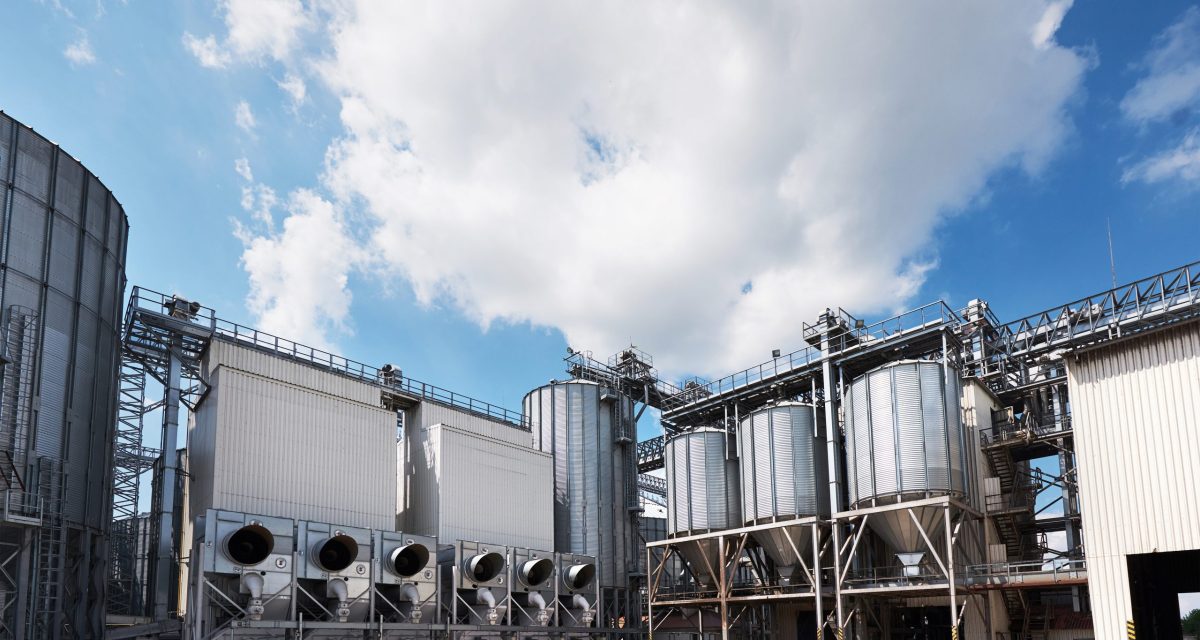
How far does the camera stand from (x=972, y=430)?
37969 millimetres

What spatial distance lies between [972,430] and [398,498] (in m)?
28.1

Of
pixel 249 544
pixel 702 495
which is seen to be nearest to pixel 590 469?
pixel 702 495

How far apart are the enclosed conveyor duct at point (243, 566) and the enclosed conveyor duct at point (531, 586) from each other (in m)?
11.5

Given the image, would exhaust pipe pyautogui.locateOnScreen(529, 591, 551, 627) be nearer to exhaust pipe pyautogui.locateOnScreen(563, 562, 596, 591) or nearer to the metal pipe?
exhaust pipe pyautogui.locateOnScreen(563, 562, 596, 591)

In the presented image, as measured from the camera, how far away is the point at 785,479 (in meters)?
40.9

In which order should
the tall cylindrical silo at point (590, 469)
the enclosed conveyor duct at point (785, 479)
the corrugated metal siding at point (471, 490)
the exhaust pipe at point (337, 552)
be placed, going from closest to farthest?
the exhaust pipe at point (337, 552), the enclosed conveyor duct at point (785, 479), the corrugated metal siding at point (471, 490), the tall cylindrical silo at point (590, 469)

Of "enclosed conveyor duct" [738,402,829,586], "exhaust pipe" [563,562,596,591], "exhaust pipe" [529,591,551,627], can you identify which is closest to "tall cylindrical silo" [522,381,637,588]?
"exhaust pipe" [563,562,596,591]

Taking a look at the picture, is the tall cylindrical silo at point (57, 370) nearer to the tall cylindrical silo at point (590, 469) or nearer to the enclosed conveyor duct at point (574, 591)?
the enclosed conveyor duct at point (574, 591)

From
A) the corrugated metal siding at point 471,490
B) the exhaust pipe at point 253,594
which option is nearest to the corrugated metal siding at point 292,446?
the corrugated metal siding at point 471,490

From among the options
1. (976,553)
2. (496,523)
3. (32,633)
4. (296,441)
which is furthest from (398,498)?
(976,553)

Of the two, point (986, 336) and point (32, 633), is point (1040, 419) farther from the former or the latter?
point (32, 633)

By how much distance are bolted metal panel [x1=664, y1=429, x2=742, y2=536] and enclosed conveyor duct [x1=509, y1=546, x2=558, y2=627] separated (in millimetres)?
6983

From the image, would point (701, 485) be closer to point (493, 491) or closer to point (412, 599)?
point (493, 491)

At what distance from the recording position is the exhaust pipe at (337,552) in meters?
35.6
